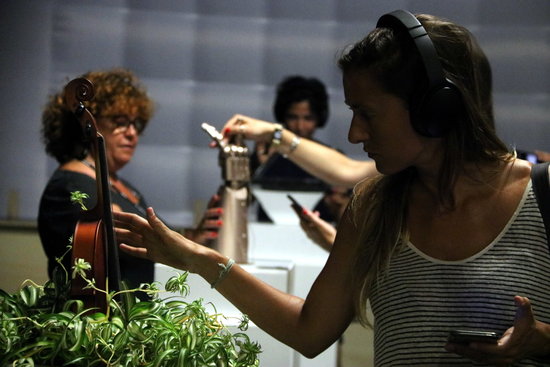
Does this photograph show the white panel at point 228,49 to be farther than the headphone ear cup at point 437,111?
Yes

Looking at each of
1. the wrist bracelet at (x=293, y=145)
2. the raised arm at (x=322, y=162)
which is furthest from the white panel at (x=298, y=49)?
the wrist bracelet at (x=293, y=145)

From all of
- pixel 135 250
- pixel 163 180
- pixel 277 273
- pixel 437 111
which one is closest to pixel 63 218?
pixel 277 273

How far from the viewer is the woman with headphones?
42.4 inches

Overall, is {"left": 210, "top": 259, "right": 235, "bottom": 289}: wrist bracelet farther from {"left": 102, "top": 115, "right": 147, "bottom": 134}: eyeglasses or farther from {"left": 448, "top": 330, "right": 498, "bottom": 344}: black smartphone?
{"left": 102, "top": 115, "right": 147, "bottom": 134}: eyeglasses

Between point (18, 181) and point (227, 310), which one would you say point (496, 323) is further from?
point (18, 181)

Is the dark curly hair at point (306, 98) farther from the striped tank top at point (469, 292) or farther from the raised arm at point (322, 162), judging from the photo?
the striped tank top at point (469, 292)

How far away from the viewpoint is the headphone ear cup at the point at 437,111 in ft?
3.49

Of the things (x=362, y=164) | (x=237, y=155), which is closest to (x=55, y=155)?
(x=237, y=155)

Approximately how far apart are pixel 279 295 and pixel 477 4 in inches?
122

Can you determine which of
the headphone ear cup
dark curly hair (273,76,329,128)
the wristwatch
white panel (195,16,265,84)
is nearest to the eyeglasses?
the wristwatch

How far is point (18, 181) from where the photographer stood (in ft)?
11.8

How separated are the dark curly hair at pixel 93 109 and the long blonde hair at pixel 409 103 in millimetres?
909

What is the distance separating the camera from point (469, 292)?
3.53 ft

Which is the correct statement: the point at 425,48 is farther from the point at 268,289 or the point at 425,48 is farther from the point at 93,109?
the point at 93,109
